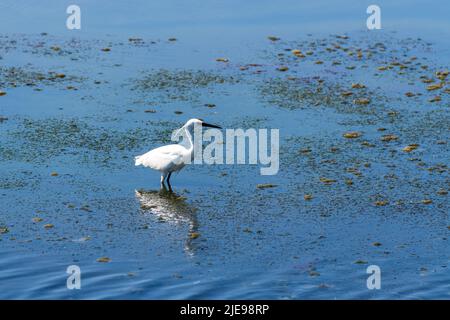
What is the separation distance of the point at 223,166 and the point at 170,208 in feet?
5.43

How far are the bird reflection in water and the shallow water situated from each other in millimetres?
33

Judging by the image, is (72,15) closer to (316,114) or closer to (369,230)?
(316,114)

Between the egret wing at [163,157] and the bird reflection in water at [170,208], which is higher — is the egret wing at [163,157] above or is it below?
above

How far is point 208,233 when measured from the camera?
13039 mm

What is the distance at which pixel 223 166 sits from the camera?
1530 centimetres

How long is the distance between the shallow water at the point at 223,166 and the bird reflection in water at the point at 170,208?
3cm

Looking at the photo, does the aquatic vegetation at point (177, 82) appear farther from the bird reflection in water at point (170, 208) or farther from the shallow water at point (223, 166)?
the bird reflection in water at point (170, 208)

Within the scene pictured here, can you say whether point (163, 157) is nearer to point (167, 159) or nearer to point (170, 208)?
point (167, 159)

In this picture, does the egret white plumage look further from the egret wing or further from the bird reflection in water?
the bird reflection in water

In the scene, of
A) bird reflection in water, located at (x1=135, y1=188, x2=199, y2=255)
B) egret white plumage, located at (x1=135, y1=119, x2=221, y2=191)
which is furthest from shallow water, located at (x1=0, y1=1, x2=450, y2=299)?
egret white plumage, located at (x1=135, y1=119, x2=221, y2=191)

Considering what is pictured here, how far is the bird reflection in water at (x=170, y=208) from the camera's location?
43.8 feet

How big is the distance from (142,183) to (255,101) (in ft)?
12.4

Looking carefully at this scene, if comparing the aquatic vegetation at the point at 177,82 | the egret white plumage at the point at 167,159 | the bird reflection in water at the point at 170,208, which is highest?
the aquatic vegetation at the point at 177,82

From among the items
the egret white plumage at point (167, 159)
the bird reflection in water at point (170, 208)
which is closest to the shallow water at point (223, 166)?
the bird reflection in water at point (170, 208)
